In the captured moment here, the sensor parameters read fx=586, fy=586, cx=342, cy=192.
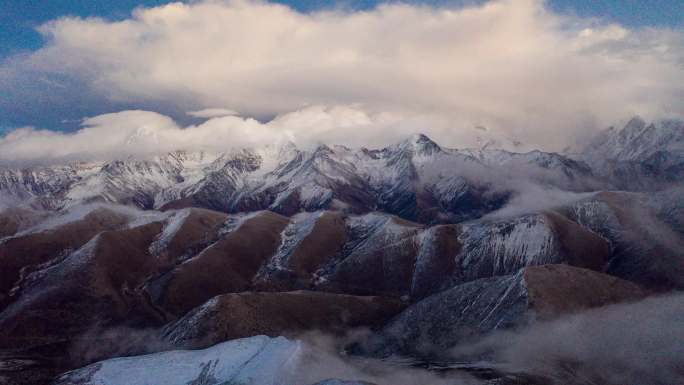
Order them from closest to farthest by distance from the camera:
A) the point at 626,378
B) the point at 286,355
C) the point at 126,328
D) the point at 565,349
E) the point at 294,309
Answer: the point at 286,355, the point at 626,378, the point at 565,349, the point at 294,309, the point at 126,328

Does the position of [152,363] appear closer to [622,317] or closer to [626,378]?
[626,378]

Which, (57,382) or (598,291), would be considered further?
(598,291)

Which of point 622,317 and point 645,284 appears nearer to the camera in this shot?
point 622,317

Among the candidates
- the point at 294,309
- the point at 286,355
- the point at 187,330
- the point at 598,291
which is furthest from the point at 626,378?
the point at 187,330

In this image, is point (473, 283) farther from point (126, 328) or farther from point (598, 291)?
point (126, 328)

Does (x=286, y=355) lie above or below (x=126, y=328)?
above

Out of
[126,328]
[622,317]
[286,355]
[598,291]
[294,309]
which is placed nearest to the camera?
[286,355]

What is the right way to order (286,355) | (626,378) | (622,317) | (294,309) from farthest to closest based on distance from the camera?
(294,309) < (622,317) < (626,378) < (286,355)

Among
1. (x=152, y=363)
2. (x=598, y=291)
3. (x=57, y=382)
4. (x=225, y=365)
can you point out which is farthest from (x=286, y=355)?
(x=598, y=291)

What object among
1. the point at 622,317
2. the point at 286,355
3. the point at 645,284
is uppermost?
the point at 286,355
